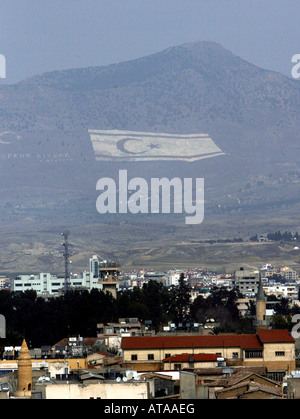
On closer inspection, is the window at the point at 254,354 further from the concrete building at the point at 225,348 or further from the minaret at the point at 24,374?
the minaret at the point at 24,374

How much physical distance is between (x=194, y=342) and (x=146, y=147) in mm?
143926

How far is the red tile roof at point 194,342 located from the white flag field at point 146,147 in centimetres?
13313

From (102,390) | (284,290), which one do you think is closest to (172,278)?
(284,290)

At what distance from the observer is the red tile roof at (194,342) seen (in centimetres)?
3547

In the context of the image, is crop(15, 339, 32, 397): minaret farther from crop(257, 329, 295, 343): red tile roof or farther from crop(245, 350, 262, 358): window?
crop(257, 329, 295, 343): red tile roof

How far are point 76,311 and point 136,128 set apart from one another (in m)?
136

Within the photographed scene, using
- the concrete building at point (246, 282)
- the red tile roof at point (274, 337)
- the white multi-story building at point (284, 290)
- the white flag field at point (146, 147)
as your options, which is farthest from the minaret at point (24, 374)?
the white flag field at point (146, 147)

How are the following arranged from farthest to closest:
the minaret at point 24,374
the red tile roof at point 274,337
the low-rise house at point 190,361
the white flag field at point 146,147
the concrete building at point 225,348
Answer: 1. the white flag field at point 146,147
2. the red tile roof at point 274,337
3. the concrete building at point 225,348
4. the low-rise house at point 190,361
5. the minaret at point 24,374

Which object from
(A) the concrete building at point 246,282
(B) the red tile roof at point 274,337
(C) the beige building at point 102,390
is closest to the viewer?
(C) the beige building at point 102,390

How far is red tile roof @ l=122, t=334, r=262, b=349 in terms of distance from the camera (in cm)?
3547

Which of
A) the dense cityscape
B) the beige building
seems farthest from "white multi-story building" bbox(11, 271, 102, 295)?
the beige building

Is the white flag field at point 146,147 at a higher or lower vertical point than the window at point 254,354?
higher

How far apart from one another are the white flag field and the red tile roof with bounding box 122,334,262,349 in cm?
13313
